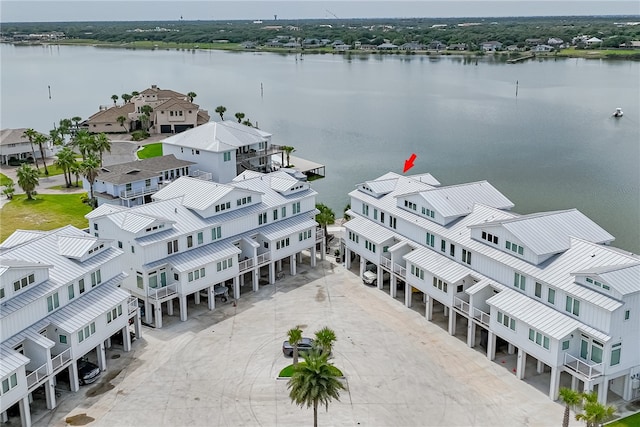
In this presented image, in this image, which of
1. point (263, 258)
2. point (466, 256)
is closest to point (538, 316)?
point (466, 256)

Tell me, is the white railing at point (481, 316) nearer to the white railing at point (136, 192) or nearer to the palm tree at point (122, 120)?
the white railing at point (136, 192)

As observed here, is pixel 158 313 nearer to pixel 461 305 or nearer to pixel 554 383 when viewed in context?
pixel 461 305

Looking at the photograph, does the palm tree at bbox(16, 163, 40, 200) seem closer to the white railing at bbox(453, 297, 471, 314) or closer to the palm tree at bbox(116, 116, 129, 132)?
the palm tree at bbox(116, 116, 129, 132)

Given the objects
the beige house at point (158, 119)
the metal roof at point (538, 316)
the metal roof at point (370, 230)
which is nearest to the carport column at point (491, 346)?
the metal roof at point (538, 316)

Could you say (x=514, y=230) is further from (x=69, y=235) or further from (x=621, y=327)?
(x=69, y=235)

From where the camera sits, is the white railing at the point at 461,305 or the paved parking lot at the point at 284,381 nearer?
the paved parking lot at the point at 284,381

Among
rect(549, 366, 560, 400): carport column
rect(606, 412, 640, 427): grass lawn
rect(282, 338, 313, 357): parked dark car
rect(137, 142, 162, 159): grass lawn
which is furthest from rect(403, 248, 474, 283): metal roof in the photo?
rect(137, 142, 162, 159): grass lawn
